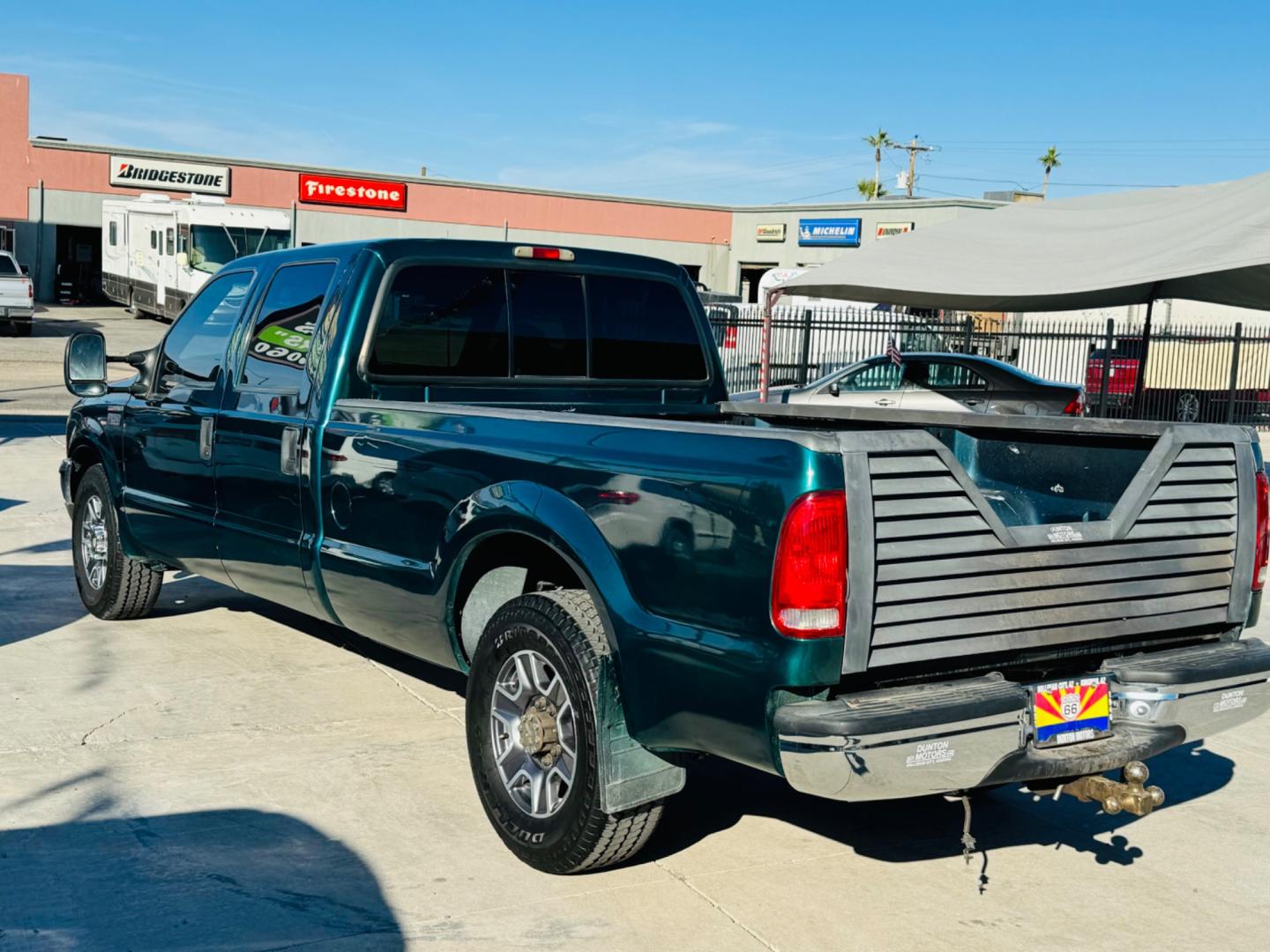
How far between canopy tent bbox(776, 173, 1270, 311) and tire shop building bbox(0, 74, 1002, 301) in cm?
2461

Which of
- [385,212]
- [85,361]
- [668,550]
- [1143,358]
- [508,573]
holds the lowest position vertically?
[508,573]

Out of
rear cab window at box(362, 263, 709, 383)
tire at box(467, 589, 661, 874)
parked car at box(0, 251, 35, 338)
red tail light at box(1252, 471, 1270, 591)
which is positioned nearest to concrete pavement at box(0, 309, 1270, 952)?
tire at box(467, 589, 661, 874)

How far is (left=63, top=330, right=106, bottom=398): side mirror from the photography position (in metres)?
6.78

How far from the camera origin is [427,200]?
4862 cm

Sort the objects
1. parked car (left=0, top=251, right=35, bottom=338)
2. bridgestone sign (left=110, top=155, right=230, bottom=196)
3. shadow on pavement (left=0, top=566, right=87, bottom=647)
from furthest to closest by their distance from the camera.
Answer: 1. bridgestone sign (left=110, top=155, right=230, bottom=196)
2. parked car (left=0, top=251, right=35, bottom=338)
3. shadow on pavement (left=0, top=566, right=87, bottom=647)

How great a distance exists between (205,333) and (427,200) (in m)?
43.4

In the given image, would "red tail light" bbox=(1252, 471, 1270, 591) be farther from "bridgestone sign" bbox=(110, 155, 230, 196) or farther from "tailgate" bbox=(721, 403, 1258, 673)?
"bridgestone sign" bbox=(110, 155, 230, 196)

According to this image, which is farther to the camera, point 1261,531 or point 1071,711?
point 1261,531

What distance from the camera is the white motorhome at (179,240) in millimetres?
30094

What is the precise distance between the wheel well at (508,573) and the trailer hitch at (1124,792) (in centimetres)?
160

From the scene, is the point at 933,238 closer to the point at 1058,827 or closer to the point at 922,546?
the point at 1058,827

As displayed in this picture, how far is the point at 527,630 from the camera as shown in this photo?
4.17m

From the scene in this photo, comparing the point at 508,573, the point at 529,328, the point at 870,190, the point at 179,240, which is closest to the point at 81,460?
the point at 529,328

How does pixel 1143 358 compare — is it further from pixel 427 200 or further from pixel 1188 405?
pixel 427 200
